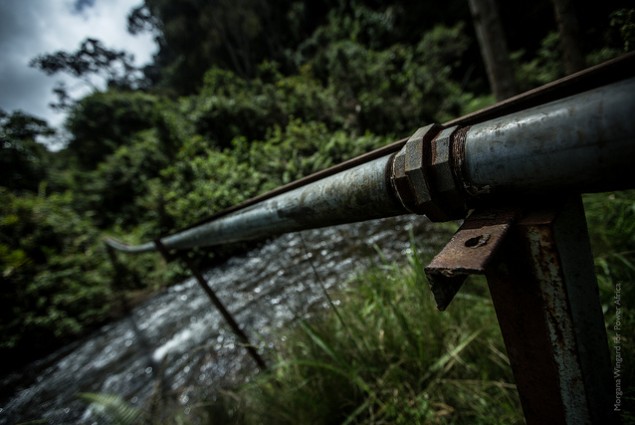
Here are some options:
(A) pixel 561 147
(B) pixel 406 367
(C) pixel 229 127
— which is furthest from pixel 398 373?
(C) pixel 229 127

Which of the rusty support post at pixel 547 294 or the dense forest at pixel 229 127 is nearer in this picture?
the rusty support post at pixel 547 294

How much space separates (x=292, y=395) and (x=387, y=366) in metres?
0.55

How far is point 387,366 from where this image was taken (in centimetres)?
161

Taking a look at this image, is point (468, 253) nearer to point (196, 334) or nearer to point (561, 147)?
point (561, 147)

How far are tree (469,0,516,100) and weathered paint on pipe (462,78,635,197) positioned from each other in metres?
5.14

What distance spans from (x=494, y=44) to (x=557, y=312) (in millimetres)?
5314

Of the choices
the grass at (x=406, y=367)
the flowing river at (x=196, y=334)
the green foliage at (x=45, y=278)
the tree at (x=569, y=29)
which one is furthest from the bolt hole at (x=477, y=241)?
the green foliage at (x=45, y=278)

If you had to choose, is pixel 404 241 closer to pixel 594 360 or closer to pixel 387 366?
pixel 387 366

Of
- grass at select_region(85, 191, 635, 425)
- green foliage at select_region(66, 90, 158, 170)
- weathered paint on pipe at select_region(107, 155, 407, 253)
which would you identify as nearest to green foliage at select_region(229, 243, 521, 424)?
grass at select_region(85, 191, 635, 425)

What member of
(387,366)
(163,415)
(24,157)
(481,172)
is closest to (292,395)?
(387,366)

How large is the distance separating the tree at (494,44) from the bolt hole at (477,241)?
17.2ft

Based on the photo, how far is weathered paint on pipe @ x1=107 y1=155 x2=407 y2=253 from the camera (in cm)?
62

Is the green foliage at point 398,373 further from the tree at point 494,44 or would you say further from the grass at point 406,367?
the tree at point 494,44

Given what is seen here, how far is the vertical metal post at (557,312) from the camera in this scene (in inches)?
16.9
